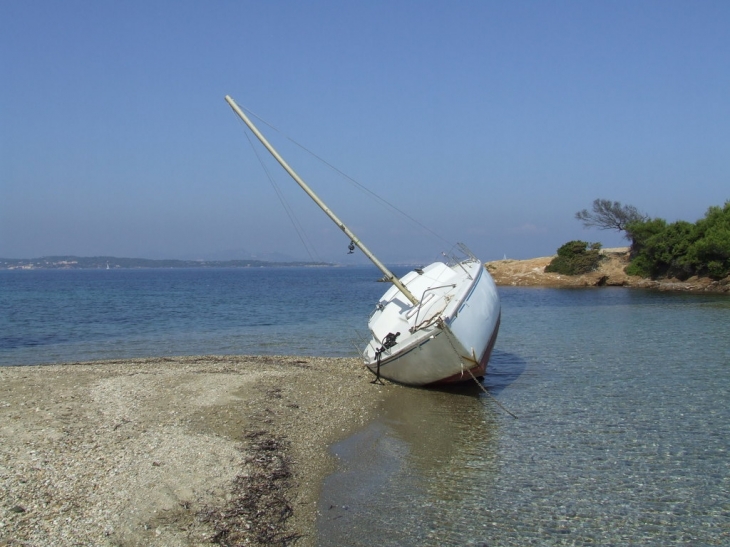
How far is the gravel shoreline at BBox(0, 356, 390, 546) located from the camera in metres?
8.41

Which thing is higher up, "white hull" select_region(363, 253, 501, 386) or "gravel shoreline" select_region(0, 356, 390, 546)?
"white hull" select_region(363, 253, 501, 386)

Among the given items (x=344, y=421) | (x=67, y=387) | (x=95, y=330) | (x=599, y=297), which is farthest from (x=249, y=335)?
(x=599, y=297)

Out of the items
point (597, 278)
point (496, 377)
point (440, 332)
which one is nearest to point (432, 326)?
point (440, 332)

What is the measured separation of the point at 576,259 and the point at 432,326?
219 ft

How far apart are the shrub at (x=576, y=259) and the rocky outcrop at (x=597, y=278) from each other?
3.18 ft

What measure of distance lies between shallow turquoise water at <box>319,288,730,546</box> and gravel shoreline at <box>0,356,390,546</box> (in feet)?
2.97

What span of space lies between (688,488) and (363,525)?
560 cm

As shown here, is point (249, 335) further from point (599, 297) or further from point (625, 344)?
point (599, 297)

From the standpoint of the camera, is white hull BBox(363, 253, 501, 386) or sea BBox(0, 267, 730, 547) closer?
sea BBox(0, 267, 730, 547)

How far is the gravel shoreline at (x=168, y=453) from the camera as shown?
841 centimetres

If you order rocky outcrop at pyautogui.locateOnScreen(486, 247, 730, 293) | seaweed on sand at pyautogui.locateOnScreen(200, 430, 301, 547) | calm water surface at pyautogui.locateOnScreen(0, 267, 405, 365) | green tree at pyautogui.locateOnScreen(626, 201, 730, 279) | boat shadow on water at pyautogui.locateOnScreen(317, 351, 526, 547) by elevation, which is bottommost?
calm water surface at pyautogui.locateOnScreen(0, 267, 405, 365)

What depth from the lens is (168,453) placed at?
11.1 metres

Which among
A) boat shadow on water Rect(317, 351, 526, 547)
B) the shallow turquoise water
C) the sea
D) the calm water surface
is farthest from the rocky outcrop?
boat shadow on water Rect(317, 351, 526, 547)

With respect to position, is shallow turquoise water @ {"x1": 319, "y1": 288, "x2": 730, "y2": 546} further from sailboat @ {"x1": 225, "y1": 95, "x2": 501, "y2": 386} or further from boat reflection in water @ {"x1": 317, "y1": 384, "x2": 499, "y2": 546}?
sailboat @ {"x1": 225, "y1": 95, "x2": 501, "y2": 386}
